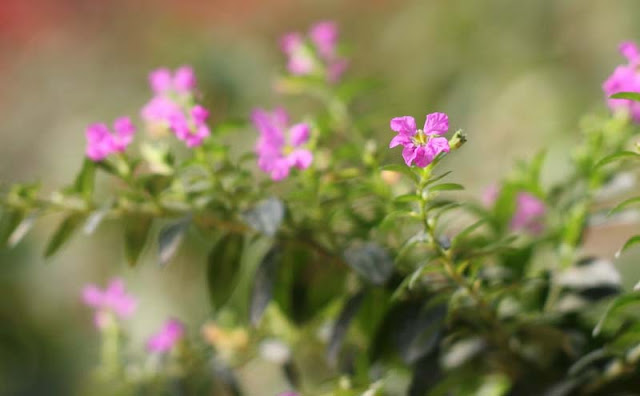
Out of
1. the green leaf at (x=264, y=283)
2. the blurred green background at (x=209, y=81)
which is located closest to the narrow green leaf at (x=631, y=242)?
the green leaf at (x=264, y=283)

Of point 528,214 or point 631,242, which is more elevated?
point 528,214

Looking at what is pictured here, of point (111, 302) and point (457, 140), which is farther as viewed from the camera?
point (111, 302)

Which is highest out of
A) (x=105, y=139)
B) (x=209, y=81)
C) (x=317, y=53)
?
(x=209, y=81)

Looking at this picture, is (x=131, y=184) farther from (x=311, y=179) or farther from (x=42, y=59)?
(x=42, y=59)

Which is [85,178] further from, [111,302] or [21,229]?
[111,302]

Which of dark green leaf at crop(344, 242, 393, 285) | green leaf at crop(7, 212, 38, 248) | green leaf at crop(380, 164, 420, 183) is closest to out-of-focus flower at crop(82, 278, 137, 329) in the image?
green leaf at crop(7, 212, 38, 248)

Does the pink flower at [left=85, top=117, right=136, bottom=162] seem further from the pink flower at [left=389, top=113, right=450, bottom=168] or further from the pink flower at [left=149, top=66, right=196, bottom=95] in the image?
the pink flower at [left=389, top=113, right=450, bottom=168]

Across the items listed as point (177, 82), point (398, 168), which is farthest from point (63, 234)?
point (398, 168)
